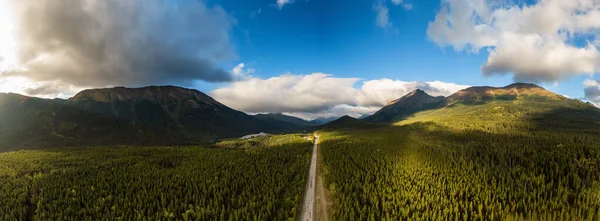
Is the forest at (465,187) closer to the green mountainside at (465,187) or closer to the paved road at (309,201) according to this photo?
the green mountainside at (465,187)

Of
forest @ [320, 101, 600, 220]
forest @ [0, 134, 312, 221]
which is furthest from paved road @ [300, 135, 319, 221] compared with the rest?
forest @ [320, 101, 600, 220]

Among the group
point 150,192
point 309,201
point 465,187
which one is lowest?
point 309,201

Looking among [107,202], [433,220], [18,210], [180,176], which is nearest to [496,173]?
[433,220]

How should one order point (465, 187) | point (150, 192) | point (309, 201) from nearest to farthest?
point (309, 201), point (150, 192), point (465, 187)

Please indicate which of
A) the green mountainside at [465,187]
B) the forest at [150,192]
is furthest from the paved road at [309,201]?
the green mountainside at [465,187]

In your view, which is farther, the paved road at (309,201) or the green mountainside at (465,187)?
the green mountainside at (465,187)

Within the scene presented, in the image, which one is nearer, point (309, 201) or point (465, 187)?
point (309, 201)

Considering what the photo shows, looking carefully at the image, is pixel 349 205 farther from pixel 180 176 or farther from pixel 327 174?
pixel 180 176

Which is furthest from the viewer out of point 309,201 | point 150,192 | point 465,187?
point 465,187

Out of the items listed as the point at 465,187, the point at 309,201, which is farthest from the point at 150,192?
the point at 465,187

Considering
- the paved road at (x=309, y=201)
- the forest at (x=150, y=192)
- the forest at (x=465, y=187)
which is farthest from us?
the forest at (x=150, y=192)

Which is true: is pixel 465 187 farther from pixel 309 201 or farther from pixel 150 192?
pixel 150 192
